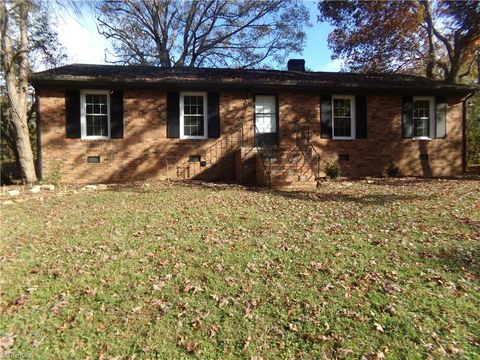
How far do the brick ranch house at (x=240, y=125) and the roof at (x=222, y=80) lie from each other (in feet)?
0.13

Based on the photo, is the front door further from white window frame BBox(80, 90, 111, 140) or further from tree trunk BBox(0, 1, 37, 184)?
tree trunk BBox(0, 1, 37, 184)

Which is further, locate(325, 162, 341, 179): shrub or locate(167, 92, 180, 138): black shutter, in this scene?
locate(325, 162, 341, 179): shrub

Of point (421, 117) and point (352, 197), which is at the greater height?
point (421, 117)

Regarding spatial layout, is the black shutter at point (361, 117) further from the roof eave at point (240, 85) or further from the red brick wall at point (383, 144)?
the roof eave at point (240, 85)

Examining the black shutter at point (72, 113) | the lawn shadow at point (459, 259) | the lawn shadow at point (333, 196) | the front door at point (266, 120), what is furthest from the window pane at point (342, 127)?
the black shutter at point (72, 113)

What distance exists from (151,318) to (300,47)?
2575cm

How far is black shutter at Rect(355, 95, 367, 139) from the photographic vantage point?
13680 millimetres

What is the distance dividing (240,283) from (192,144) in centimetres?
902

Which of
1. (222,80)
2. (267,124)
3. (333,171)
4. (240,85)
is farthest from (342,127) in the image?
(222,80)

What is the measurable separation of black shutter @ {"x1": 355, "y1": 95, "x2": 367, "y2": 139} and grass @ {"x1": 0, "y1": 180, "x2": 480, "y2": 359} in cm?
679

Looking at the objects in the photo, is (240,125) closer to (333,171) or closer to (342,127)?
(333,171)

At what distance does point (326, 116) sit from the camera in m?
13.5

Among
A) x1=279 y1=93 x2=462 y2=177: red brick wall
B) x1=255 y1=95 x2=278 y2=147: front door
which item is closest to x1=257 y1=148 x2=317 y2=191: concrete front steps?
x1=255 y1=95 x2=278 y2=147: front door

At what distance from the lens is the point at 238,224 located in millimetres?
6336
